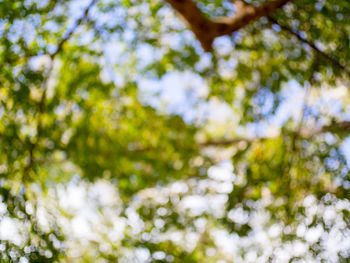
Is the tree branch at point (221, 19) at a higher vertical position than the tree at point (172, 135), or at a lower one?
higher

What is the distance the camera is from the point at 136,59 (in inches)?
185

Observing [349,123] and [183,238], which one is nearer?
[349,123]

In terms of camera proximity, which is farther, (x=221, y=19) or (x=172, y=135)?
(x=172, y=135)

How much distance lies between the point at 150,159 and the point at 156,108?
1.82 feet

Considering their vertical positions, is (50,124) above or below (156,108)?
above

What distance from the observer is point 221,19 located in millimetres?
3275

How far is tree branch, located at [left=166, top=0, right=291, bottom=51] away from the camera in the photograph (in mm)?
3174

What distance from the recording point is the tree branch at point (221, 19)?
3.17m

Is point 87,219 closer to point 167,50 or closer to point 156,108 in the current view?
point 156,108

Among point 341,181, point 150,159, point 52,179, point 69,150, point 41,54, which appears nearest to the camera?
point 41,54

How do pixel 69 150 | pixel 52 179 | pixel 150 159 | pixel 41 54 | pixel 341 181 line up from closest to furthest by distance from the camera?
pixel 41 54
pixel 341 181
pixel 69 150
pixel 52 179
pixel 150 159

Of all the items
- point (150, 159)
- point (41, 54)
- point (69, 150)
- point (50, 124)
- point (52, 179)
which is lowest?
point (150, 159)

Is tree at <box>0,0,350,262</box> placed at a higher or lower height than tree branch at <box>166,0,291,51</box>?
lower

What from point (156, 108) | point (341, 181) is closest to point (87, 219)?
point (156, 108)
